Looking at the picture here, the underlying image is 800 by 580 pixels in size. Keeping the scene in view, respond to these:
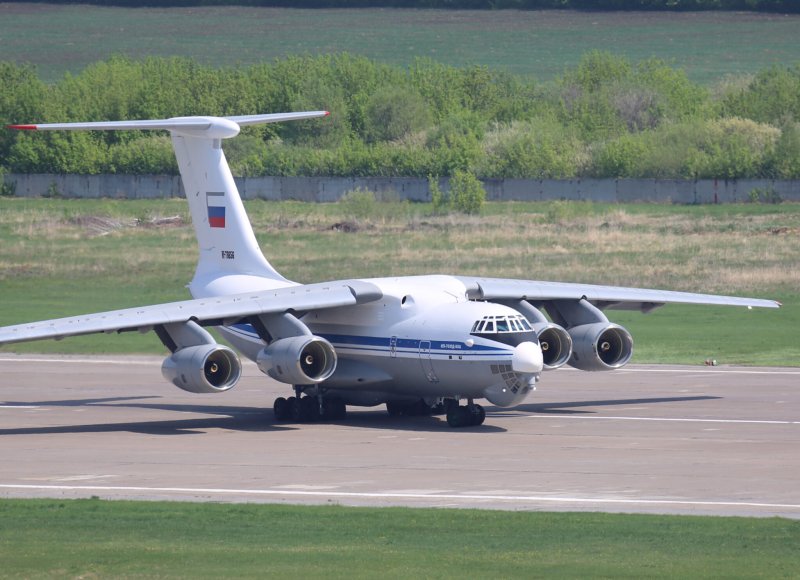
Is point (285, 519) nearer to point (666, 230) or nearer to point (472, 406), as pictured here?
point (472, 406)

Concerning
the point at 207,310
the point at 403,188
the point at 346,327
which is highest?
the point at 403,188

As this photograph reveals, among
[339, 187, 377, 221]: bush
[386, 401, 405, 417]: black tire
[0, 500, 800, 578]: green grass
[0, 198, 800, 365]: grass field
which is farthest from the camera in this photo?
[339, 187, 377, 221]: bush

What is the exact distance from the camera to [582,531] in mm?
16766

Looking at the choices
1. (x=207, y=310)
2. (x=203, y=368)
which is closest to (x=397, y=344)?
(x=207, y=310)

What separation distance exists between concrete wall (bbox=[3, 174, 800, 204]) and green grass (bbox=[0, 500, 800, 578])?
63.0 metres

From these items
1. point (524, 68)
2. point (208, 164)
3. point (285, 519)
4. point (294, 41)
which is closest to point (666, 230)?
point (208, 164)

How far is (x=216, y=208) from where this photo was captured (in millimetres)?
30594

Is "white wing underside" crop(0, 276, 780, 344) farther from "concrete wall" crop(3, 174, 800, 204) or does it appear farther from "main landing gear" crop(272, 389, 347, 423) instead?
"concrete wall" crop(3, 174, 800, 204)

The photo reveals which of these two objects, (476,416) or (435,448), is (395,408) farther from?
(435,448)

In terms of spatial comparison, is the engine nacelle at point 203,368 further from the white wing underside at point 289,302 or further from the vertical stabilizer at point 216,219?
the vertical stabilizer at point 216,219

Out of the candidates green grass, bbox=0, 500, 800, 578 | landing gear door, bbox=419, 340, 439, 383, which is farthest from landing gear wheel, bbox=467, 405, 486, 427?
green grass, bbox=0, 500, 800, 578

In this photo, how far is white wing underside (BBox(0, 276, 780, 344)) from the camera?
82.6 ft

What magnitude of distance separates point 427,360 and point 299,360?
86.5 inches

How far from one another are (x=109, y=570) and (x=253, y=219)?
5816cm
